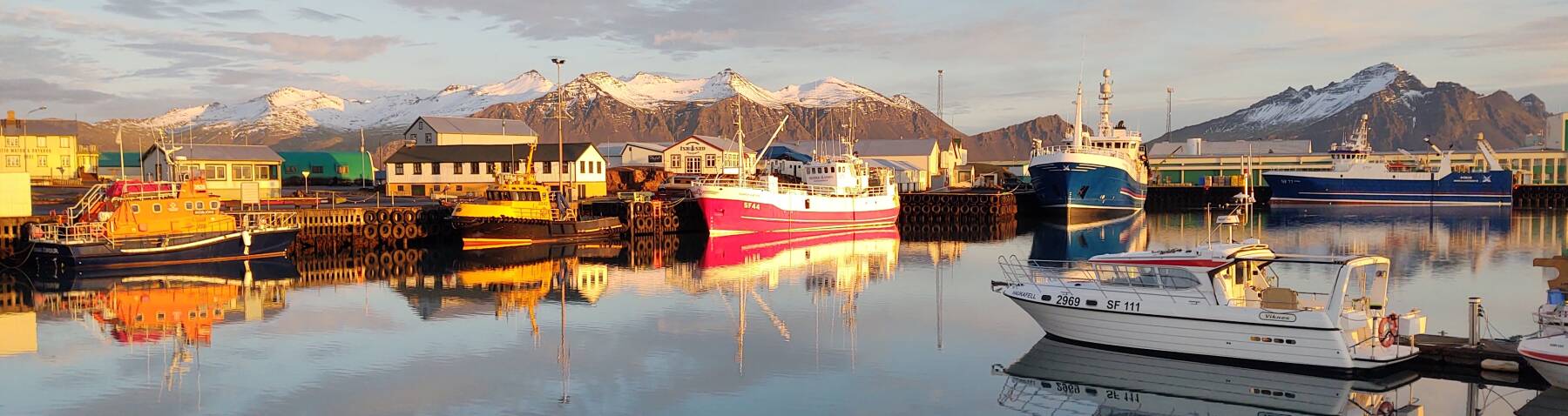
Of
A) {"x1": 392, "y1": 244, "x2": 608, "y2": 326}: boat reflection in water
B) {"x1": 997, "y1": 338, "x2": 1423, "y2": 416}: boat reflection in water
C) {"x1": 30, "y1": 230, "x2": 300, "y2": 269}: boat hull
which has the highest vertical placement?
{"x1": 30, "y1": 230, "x2": 300, "y2": 269}: boat hull

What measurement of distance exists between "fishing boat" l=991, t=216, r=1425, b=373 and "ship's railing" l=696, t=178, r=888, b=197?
99.0 feet

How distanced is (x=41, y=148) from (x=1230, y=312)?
85.6 m

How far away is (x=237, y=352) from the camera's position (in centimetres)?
2078

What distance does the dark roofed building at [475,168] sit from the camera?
63.7 metres

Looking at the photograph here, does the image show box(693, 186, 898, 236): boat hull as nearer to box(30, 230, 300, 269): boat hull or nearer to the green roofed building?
box(30, 230, 300, 269): boat hull

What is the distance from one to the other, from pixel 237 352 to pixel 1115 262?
52.6 ft

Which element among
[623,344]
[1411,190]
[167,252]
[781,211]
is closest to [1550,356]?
[623,344]

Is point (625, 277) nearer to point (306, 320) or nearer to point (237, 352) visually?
point (306, 320)

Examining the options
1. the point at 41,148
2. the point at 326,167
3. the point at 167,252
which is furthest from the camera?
the point at 41,148

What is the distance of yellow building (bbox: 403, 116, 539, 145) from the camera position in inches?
3292

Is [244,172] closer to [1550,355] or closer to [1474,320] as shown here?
[1474,320]

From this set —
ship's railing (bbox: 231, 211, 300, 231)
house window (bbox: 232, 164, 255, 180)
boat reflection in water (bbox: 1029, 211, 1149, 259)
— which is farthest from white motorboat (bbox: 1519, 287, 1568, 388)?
house window (bbox: 232, 164, 255, 180)

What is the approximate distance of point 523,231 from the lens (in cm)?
4372

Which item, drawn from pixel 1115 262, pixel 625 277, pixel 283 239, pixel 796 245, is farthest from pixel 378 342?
pixel 796 245
